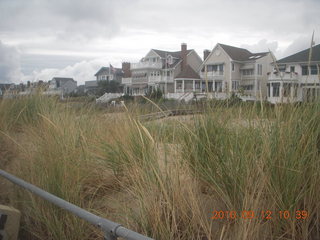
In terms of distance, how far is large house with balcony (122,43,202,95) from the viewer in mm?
51425

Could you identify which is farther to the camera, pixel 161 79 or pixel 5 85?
pixel 161 79

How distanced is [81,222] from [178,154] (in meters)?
Result: 1.12

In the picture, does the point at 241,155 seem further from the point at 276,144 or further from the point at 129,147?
the point at 129,147

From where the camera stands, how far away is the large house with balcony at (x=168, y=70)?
5142cm

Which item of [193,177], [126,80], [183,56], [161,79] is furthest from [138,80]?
[193,177]

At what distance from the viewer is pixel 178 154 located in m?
3.16

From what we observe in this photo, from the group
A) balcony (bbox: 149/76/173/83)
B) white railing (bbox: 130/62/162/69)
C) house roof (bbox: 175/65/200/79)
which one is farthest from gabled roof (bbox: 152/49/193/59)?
house roof (bbox: 175/65/200/79)

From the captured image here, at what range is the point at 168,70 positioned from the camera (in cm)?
5434

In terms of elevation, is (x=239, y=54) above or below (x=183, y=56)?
below

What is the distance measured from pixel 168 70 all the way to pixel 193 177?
52.2 m

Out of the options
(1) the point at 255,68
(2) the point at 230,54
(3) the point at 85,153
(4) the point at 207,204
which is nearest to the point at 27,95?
(3) the point at 85,153

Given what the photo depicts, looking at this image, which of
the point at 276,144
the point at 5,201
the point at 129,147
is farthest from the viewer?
the point at 5,201
